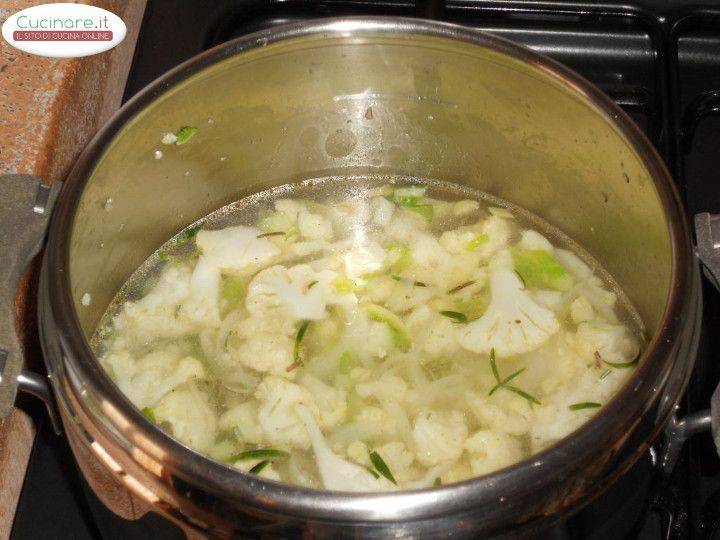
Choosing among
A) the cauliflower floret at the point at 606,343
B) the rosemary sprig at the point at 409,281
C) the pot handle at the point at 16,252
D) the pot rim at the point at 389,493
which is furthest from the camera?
the rosemary sprig at the point at 409,281

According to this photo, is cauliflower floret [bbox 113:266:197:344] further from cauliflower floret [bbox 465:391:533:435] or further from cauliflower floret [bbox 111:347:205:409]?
cauliflower floret [bbox 465:391:533:435]

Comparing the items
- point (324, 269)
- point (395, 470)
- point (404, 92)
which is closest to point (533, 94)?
point (404, 92)

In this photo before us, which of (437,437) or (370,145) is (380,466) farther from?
(370,145)

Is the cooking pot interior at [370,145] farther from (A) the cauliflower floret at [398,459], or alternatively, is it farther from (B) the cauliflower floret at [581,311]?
(A) the cauliflower floret at [398,459]

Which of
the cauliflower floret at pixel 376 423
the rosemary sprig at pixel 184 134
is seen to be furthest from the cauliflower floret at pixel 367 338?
the rosemary sprig at pixel 184 134

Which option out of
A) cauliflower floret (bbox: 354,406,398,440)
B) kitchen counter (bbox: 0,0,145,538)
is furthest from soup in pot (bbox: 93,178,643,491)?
kitchen counter (bbox: 0,0,145,538)

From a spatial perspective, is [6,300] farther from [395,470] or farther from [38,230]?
[395,470]

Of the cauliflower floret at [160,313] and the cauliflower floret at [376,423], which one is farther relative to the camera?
the cauliflower floret at [160,313]

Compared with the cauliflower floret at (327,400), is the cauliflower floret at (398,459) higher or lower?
higher
